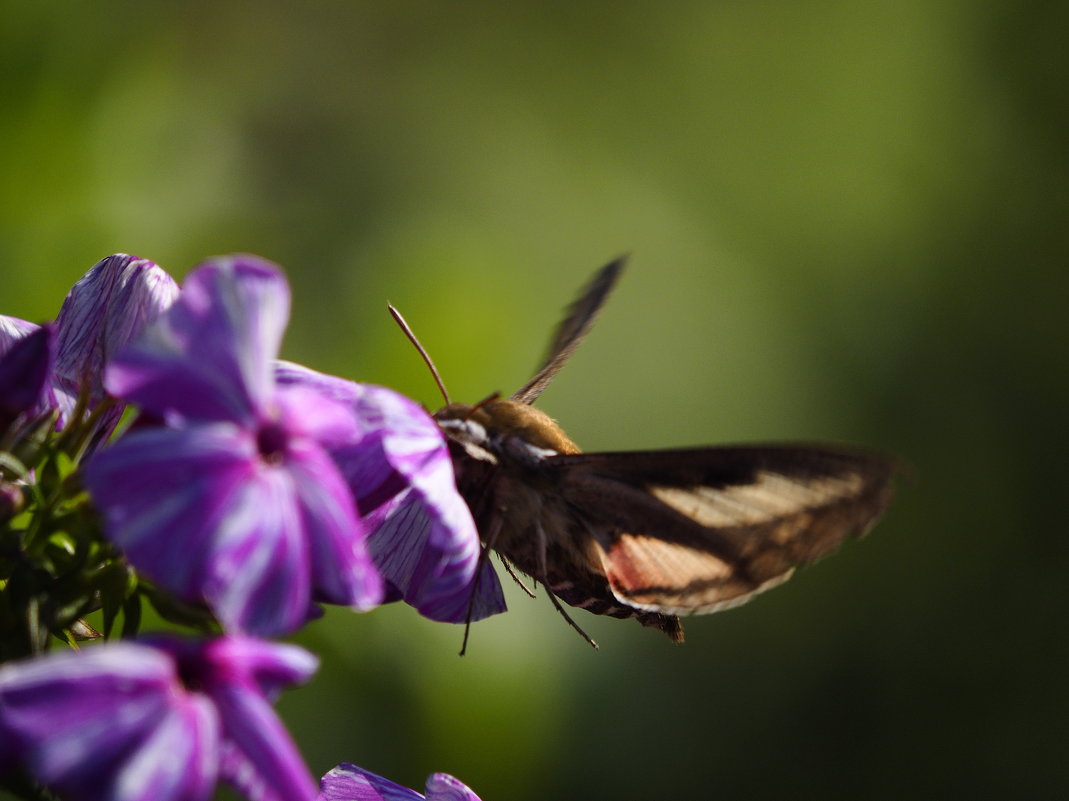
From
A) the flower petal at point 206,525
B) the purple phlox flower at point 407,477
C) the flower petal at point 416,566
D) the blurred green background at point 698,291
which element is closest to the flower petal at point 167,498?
the flower petal at point 206,525

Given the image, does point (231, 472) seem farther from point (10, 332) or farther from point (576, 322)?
point (576, 322)

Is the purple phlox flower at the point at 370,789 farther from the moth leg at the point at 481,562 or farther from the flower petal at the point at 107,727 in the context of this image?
the flower petal at the point at 107,727

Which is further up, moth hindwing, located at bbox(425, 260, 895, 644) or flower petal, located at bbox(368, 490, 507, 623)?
moth hindwing, located at bbox(425, 260, 895, 644)

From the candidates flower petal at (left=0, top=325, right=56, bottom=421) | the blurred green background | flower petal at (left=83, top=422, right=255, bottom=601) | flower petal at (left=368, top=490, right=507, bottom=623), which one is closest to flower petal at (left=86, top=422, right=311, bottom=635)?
flower petal at (left=83, top=422, right=255, bottom=601)

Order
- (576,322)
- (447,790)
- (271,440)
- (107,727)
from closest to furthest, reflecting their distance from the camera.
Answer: (107,727) → (271,440) → (447,790) → (576,322)

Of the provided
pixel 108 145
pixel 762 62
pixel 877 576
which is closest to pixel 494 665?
pixel 108 145

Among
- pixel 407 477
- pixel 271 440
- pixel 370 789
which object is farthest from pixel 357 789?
pixel 271 440

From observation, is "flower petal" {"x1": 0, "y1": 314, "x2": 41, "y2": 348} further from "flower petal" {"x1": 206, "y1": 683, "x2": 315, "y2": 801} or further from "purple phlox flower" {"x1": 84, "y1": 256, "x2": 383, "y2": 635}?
"flower petal" {"x1": 206, "y1": 683, "x2": 315, "y2": 801}
